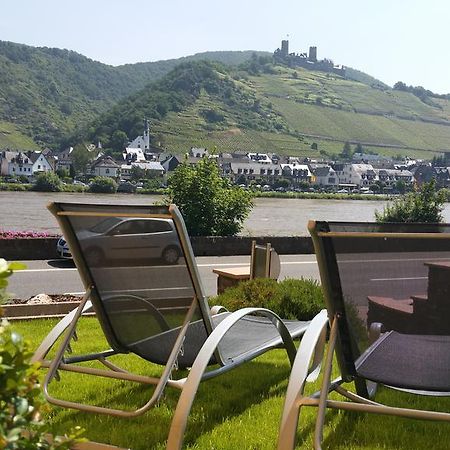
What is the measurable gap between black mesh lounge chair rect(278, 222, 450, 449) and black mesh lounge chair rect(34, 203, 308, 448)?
0.62 metres

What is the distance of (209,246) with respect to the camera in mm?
17641

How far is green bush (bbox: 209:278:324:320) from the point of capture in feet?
20.7

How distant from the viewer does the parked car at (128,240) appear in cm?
338

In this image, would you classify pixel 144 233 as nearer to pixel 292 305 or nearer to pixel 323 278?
pixel 323 278

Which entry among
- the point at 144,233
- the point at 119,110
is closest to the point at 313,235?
the point at 144,233

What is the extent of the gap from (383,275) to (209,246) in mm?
14739

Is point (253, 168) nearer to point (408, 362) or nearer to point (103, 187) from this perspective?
point (103, 187)

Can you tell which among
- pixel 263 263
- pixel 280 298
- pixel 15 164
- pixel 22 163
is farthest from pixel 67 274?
pixel 22 163

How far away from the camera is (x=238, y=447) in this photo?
132 inches

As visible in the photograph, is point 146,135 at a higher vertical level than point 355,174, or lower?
higher

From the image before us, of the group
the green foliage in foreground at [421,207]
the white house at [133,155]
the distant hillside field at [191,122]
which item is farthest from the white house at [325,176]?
the green foliage in foreground at [421,207]

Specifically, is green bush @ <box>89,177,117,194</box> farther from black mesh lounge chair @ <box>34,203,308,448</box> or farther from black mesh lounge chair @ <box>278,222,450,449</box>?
black mesh lounge chair @ <box>278,222,450,449</box>

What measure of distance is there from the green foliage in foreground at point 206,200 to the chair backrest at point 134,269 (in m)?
14.9

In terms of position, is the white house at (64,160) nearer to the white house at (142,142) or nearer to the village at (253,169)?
the village at (253,169)
